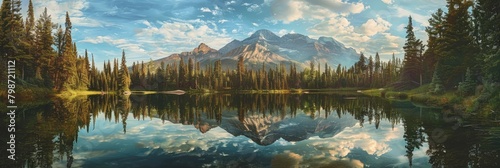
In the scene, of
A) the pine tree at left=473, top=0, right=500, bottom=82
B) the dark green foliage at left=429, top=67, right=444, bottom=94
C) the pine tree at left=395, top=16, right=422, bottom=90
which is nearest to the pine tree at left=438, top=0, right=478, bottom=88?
the dark green foliage at left=429, top=67, right=444, bottom=94

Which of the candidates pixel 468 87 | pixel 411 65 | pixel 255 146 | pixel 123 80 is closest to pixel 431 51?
pixel 411 65

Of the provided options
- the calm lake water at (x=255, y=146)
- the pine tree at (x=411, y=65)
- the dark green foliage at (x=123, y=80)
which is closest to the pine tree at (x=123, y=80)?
the dark green foliage at (x=123, y=80)

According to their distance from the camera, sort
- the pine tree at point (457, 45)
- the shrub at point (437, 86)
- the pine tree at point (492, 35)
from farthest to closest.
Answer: the shrub at point (437, 86) < the pine tree at point (457, 45) < the pine tree at point (492, 35)

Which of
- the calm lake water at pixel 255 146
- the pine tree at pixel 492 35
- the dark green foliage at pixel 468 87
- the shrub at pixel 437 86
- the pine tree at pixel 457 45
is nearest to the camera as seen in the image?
the calm lake water at pixel 255 146

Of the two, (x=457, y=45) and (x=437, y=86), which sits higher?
(x=457, y=45)

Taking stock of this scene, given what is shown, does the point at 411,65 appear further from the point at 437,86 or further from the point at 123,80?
the point at 123,80

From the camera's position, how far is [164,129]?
26250 millimetres

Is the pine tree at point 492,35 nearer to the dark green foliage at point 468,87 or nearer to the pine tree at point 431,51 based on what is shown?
the dark green foliage at point 468,87

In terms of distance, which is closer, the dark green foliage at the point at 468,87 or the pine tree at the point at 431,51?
the dark green foliage at the point at 468,87

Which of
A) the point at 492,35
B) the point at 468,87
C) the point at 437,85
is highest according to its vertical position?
the point at 492,35

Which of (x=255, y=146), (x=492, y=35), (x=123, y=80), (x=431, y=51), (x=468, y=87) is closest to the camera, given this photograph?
(x=255, y=146)

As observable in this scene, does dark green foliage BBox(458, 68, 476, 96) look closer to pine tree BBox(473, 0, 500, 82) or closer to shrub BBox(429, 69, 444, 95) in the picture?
pine tree BBox(473, 0, 500, 82)

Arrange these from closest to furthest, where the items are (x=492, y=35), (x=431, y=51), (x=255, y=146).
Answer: (x=255, y=146), (x=492, y=35), (x=431, y=51)

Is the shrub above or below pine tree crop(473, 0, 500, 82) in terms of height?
below
